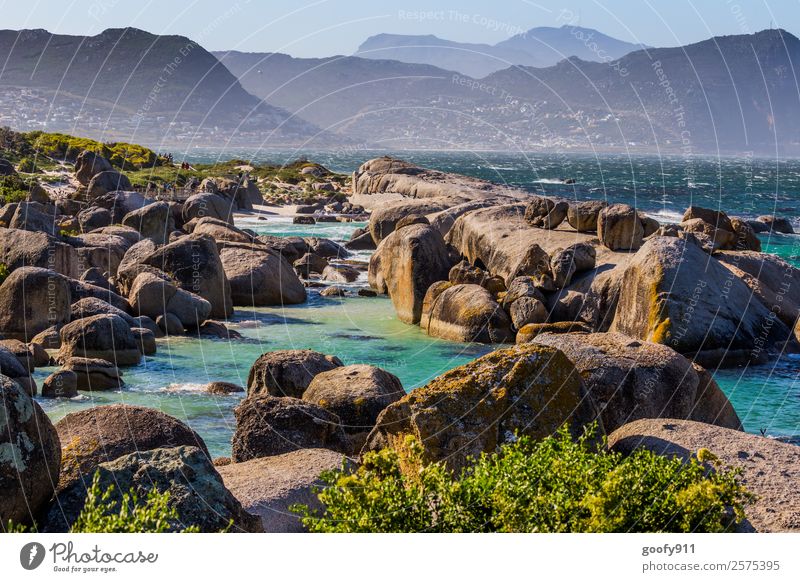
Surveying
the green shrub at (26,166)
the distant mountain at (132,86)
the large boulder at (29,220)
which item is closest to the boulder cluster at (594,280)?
the large boulder at (29,220)

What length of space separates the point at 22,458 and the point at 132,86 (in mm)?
119298

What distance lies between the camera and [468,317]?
95.5 ft

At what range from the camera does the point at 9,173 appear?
58438 mm

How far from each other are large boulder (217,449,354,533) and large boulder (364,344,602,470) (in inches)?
44.6

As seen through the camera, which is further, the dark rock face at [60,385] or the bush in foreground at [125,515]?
the dark rock face at [60,385]

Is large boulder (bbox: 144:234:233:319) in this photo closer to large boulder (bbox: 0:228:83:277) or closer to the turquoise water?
the turquoise water

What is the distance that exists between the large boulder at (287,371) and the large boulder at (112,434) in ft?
22.2

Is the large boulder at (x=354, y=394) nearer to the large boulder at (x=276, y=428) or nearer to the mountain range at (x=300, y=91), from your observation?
the large boulder at (x=276, y=428)

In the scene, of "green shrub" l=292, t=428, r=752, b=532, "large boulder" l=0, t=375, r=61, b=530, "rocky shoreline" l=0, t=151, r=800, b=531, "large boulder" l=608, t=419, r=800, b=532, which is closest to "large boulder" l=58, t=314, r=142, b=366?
"rocky shoreline" l=0, t=151, r=800, b=531

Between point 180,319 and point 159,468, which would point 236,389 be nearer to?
point 180,319

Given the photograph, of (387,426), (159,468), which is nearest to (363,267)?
(387,426)

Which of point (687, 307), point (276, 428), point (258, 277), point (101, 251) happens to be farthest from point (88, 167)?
point (276, 428)

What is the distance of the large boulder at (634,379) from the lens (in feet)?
48.2

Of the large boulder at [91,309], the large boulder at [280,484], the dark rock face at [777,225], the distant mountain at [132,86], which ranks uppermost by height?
the distant mountain at [132,86]
